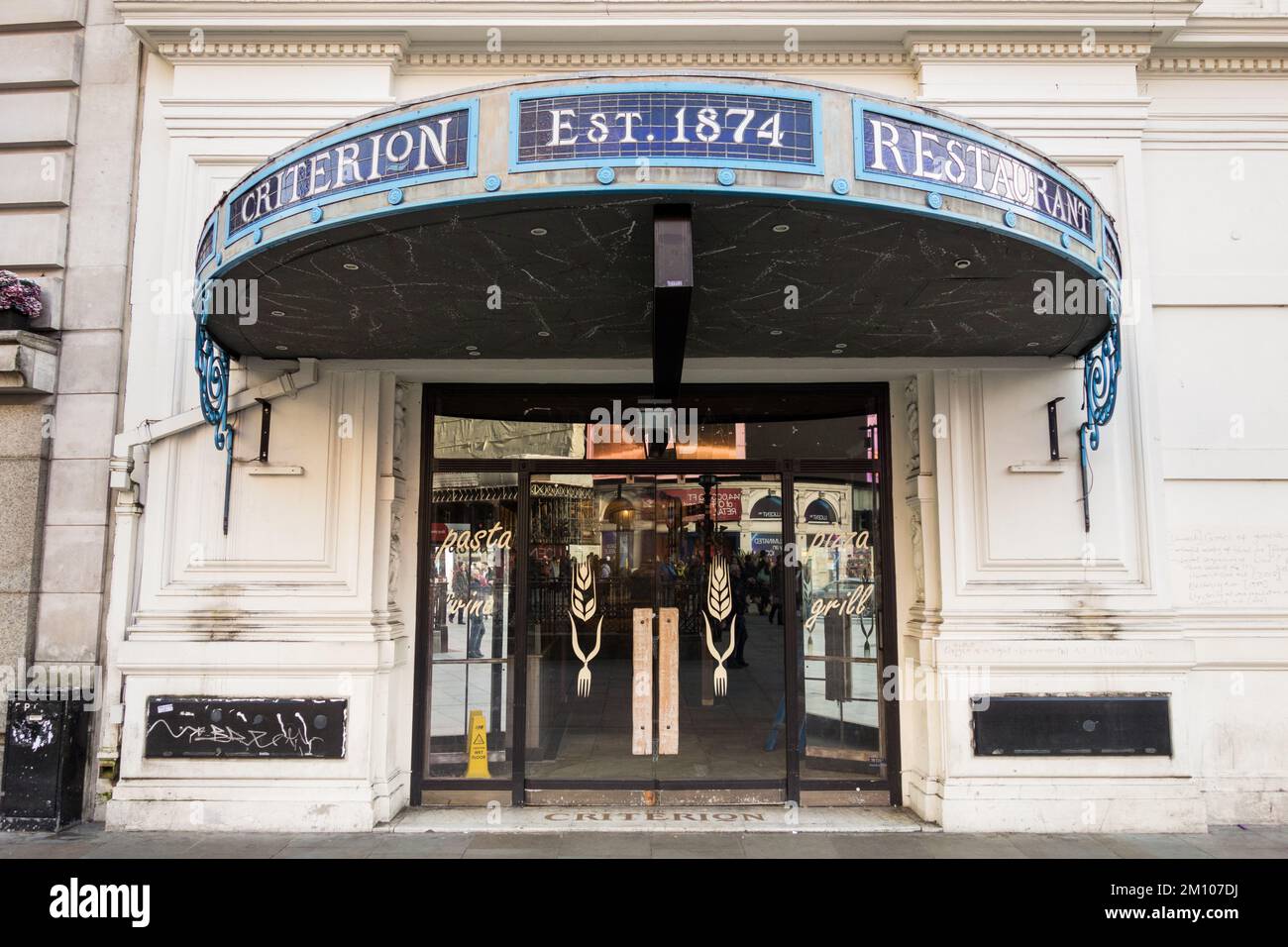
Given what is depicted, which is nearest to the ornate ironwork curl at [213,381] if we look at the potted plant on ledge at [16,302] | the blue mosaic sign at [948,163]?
the potted plant on ledge at [16,302]

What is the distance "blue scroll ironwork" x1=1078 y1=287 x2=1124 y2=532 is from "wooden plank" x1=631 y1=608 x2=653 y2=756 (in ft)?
11.9

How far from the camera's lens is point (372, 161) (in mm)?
4438

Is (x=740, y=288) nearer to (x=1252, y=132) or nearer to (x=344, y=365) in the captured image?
(x=344, y=365)

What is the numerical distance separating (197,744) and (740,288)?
5.23 meters

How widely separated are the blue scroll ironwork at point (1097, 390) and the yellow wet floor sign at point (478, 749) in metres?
5.21

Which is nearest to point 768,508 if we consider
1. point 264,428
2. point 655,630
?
point 655,630

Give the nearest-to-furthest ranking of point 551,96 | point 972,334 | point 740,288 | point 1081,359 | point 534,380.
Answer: point 551,96
point 740,288
point 972,334
point 1081,359
point 534,380

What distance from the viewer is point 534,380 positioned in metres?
7.27

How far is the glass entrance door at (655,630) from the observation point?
23.4 ft

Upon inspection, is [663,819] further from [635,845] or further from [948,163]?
[948,163]

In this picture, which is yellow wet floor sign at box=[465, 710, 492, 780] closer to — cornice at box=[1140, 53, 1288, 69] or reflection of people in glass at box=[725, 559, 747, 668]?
reflection of people in glass at box=[725, 559, 747, 668]

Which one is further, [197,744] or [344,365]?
[344,365]

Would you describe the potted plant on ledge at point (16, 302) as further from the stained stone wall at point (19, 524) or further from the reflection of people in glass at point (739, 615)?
the reflection of people in glass at point (739, 615)

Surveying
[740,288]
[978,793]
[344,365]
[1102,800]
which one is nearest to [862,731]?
[978,793]
